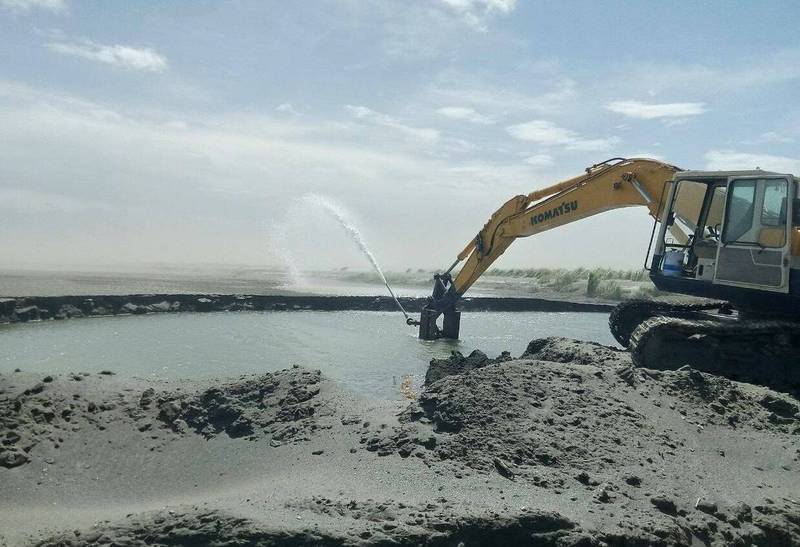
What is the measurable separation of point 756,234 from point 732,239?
30 centimetres

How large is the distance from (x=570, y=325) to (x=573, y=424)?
15151 millimetres

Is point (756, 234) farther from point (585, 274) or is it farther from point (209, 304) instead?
point (585, 274)

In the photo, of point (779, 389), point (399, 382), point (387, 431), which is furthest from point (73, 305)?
point (779, 389)

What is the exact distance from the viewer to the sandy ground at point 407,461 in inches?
170

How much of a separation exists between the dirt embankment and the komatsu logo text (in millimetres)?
9662

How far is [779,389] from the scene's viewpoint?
8.36 m

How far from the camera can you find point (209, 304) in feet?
72.9

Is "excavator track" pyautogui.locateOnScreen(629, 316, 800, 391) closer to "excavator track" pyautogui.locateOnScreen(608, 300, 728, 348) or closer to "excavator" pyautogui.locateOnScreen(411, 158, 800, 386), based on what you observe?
"excavator" pyautogui.locateOnScreen(411, 158, 800, 386)

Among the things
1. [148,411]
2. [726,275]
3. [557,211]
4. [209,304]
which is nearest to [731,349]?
[726,275]

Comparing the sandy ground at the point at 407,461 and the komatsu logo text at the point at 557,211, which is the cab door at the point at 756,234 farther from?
the komatsu logo text at the point at 557,211

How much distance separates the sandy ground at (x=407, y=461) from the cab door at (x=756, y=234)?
172cm

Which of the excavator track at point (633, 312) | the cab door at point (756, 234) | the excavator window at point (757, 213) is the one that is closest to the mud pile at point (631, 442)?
the cab door at point (756, 234)

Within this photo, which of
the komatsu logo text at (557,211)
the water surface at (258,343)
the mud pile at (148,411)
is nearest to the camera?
the mud pile at (148,411)

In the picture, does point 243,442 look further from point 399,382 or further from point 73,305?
point 73,305
